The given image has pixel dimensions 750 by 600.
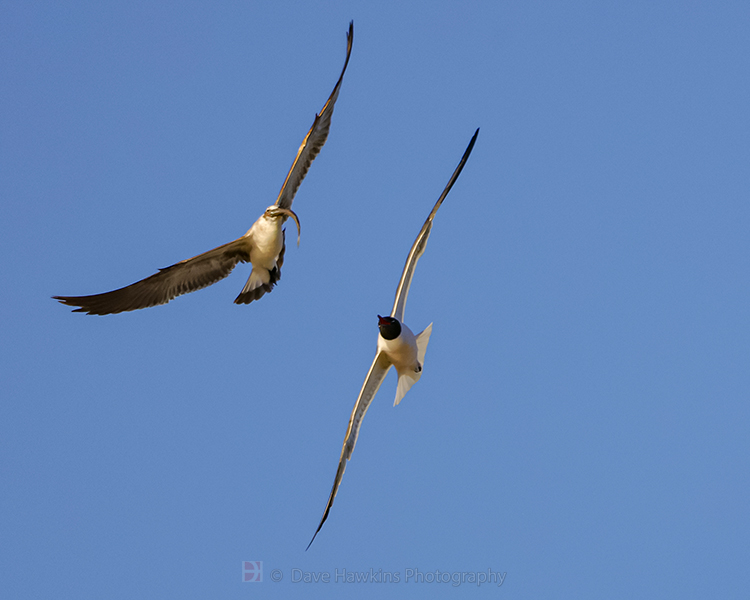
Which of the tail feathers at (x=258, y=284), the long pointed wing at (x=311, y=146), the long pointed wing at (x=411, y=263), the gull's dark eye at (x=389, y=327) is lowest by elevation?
the gull's dark eye at (x=389, y=327)

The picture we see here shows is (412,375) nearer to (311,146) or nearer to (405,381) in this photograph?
(405,381)

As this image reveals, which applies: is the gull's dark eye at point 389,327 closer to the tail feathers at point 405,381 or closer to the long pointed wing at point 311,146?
the tail feathers at point 405,381

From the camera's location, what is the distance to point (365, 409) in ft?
29.5

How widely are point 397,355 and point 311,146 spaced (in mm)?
2724

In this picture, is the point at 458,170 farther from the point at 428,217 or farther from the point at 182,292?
the point at 182,292

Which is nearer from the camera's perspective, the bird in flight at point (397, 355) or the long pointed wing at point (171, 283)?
the bird in flight at point (397, 355)

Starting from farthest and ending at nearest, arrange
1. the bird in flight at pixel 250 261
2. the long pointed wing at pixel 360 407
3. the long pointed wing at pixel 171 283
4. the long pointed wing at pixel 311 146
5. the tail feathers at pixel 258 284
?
the tail feathers at pixel 258 284
the long pointed wing at pixel 311 146
the bird in flight at pixel 250 261
the long pointed wing at pixel 171 283
the long pointed wing at pixel 360 407

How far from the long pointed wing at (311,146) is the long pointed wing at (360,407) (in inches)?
83.8

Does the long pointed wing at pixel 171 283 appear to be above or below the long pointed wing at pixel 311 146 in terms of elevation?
below

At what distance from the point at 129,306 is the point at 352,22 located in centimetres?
380

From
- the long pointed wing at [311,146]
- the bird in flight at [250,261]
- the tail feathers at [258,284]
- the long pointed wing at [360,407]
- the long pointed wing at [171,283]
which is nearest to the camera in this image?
the long pointed wing at [360,407]

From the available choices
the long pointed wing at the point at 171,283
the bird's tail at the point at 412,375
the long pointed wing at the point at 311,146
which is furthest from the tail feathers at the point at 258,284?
the bird's tail at the point at 412,375

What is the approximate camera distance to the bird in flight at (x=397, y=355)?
28.7 feet

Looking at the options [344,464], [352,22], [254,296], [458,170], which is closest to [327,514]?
[344,464]
